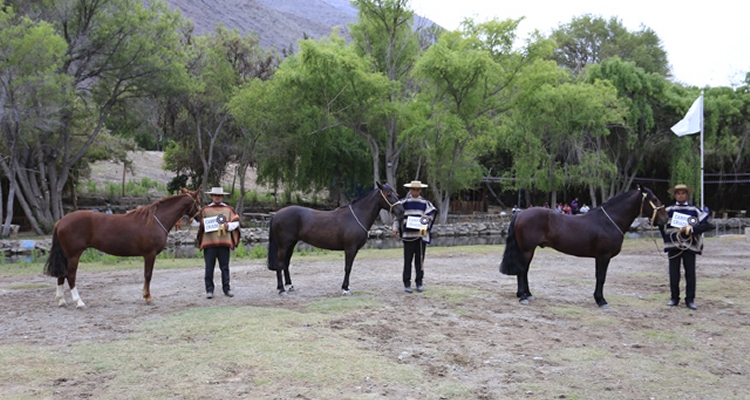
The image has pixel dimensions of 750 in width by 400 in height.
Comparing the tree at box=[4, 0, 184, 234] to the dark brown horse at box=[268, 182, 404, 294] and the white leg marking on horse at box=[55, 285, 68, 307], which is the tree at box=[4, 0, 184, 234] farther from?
the dark brown horse at box=[268, 182, 404, 294]

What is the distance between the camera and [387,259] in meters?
15.9

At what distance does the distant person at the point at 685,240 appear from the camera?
8.48m

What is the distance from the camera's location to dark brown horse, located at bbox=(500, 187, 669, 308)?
8.72 meters

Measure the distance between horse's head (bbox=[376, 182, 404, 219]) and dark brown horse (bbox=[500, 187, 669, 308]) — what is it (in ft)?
5.89

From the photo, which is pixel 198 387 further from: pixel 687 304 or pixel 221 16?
pixel 221 16

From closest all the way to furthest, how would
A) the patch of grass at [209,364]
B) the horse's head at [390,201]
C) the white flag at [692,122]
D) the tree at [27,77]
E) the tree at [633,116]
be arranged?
the patch of grass at [209,364] < the horse's head at [390,201] < the white flag at [692,122] < the tree at [27,77] < the tree at [633,116]

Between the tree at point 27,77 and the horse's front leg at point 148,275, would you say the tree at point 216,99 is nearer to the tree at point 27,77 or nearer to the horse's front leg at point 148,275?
the tree at point 27,77

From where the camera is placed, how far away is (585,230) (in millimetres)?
8805

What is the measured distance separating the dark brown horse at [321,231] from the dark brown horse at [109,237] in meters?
1.59

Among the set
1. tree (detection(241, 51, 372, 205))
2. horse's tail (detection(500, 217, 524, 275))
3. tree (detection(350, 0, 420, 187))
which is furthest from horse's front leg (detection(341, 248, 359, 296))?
tree (detection(241, 51, 372, 205))

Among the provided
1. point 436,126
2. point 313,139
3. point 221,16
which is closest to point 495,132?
point 436,126

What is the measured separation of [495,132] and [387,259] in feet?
47.3

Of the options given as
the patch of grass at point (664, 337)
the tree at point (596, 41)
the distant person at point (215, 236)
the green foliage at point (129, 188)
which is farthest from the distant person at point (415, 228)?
the tree at point (596, 41)

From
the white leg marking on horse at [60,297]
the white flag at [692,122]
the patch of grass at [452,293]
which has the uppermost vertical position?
the white flag at [692,122]
